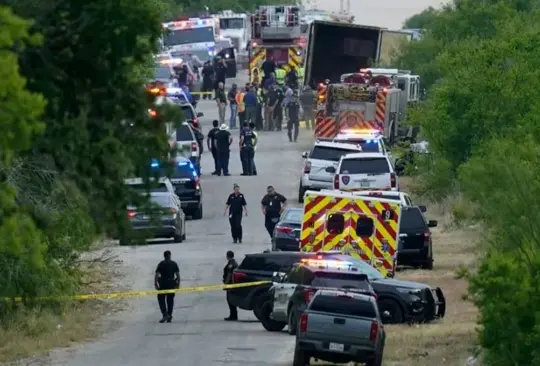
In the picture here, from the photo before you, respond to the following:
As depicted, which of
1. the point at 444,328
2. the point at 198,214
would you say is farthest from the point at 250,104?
the point at 444,328

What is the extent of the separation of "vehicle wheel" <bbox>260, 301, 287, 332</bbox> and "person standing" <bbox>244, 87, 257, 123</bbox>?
30.0 m

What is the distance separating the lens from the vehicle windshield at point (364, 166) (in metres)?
41.1

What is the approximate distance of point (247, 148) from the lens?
48281 millimetres

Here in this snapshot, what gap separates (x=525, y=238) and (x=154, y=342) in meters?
9.34

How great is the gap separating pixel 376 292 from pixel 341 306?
5.12 metres

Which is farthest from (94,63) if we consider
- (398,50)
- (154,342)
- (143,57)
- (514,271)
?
(398,50)

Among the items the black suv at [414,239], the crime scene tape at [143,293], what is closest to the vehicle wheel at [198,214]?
the black suv at [414,239]

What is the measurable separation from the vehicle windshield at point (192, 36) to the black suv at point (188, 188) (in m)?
43.1

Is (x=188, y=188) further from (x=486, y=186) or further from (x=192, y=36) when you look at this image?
(x=192, y=36)

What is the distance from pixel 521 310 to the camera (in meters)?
17.3

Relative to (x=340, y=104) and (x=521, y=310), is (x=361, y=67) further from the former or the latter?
(x=521, y=310)

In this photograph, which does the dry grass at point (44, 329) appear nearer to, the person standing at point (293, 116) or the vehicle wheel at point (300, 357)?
the vehicle wheel at point (300, 357)

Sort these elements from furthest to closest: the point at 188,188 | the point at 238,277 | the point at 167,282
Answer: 1. the point at 188,188
2. the point at 167,282
3. the point at 238,277

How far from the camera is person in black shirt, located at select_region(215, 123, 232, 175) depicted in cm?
4762
